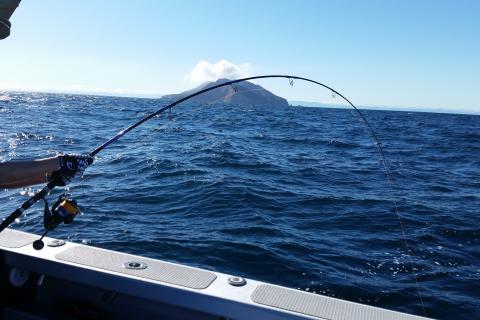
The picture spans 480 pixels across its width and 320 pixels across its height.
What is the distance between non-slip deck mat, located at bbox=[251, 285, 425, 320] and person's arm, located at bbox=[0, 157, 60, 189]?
1583 mm

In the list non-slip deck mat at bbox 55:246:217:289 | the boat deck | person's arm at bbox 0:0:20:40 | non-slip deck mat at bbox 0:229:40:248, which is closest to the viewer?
person's arm at bbox 0:0:20:40

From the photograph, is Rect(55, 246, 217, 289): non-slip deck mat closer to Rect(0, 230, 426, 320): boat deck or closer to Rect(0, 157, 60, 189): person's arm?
Rect(0, 230, 426, 320): boat deck

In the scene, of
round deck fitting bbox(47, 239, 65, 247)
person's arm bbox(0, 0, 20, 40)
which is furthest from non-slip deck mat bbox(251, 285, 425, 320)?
person's arm bbox(0, 0, 20, 40)

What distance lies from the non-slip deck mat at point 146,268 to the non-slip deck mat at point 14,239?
17.2 inches

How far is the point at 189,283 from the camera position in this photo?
290 cm

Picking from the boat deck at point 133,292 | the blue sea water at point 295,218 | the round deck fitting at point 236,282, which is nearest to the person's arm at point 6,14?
the boat deck at point 133,292

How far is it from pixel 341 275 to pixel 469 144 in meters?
18.0

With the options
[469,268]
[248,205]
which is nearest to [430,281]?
[469,268]

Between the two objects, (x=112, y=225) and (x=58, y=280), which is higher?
(x=58, y=280)

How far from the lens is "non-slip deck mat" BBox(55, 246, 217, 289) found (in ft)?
9.65

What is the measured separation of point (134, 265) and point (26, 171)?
45.9 inches

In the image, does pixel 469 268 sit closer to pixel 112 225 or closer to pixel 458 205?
pixel 458 205

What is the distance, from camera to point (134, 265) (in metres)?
3.16

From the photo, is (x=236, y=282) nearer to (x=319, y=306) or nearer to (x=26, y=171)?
(x=319, y=306)
